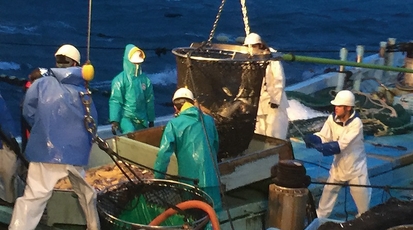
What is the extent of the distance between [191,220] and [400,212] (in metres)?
1.50

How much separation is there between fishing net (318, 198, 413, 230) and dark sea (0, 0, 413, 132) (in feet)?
55.9

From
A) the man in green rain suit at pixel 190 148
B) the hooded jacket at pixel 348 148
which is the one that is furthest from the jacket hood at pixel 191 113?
the hooded jacket at pixel 348 148

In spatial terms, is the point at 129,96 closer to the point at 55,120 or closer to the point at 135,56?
the point at 135,56

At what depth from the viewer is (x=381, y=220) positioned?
4.82 m

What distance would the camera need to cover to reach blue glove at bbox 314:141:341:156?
691 centimetres

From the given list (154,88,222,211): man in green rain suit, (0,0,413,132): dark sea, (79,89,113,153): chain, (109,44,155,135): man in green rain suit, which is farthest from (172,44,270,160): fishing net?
(0,0,413,132): dark sea

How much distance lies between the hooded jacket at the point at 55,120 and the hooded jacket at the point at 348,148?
9.77 ft

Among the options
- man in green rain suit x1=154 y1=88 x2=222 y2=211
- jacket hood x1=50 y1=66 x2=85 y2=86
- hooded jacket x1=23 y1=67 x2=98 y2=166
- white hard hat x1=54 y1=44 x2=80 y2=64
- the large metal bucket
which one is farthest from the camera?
man in green rain suit x1=154 y1=88 x2=222 y2=211

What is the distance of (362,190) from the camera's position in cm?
706

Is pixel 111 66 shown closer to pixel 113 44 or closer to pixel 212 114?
pixel 113 44

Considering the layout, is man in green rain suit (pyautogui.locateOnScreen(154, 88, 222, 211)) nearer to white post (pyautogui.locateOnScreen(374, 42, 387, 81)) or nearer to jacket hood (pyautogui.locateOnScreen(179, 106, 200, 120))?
jacket hood (pyautogui.locateOnScreen(179, 106, 200, 120))

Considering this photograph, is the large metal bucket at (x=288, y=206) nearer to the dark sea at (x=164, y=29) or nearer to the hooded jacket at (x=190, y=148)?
the hooded jacket at (x=190, y=148)

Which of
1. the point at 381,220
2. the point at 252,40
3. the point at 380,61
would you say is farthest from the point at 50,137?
the point at 380,61

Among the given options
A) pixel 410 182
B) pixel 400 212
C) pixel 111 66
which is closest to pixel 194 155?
pixel 400 212
